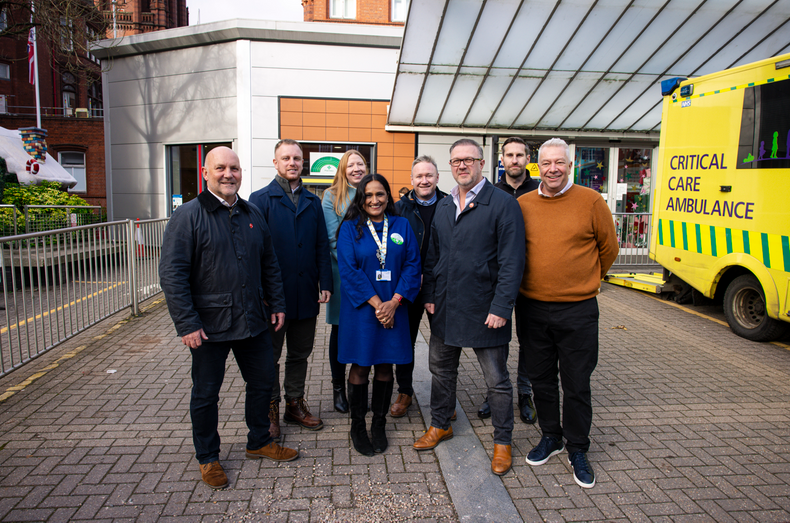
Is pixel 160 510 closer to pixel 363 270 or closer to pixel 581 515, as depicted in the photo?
pixel 363 270

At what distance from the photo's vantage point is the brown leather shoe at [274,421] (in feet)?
11.2

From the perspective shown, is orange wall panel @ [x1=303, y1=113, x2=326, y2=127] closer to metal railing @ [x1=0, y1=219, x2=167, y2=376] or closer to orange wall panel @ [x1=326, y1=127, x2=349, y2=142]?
orange wall panel @ [x1=326, y1=127, x2=349, y2=142]

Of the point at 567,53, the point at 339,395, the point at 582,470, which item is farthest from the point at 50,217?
the point at 582,470

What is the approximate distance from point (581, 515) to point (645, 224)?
9305 millimetres

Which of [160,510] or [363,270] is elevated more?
[363,270]

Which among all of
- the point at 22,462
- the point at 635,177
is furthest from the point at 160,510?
the point at 635,177

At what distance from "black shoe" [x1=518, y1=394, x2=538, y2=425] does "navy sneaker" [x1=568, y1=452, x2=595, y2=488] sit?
63cm

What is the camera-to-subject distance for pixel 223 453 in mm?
3189

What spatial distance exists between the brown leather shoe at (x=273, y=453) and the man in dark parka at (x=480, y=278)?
2.73 feet

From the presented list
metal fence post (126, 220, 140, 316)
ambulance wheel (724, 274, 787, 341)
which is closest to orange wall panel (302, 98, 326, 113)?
metal fence post (126, 220, 140, 316)

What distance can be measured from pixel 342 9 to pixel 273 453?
22.0m

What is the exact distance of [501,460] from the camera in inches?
120

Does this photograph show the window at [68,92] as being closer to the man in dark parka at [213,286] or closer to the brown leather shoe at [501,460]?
the man in dark parka at [213,286]

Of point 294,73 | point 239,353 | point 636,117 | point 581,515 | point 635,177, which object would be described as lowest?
point 581,515
